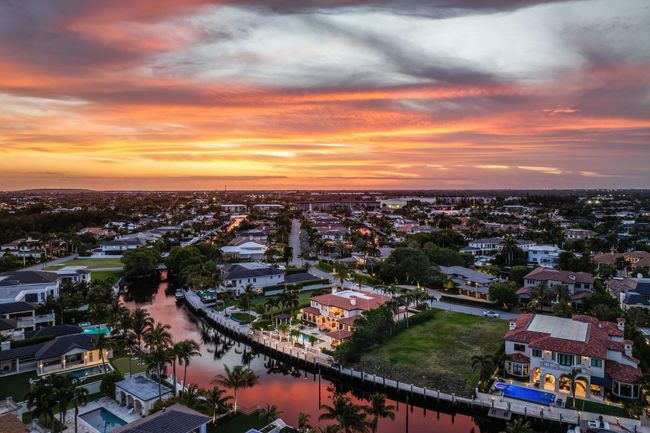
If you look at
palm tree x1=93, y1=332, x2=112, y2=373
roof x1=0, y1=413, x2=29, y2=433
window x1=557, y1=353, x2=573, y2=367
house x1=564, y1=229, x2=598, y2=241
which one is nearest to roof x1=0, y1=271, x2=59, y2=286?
palm tree x1=93, y1=332, x2=112, y2=373

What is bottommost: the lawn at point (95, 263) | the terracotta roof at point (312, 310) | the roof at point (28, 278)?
the lawn at point (95, 263)

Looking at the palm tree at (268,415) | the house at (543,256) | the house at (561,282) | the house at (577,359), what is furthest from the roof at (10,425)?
the house at (543,256)

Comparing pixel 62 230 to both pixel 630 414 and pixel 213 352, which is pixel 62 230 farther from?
pixel 630 414

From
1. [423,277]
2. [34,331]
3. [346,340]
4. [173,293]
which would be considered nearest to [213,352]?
[346,340]

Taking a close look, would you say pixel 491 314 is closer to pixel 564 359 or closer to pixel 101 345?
pixel 564 359

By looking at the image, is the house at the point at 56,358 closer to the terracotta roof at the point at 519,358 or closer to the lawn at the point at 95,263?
the terracotta roof at the point at 519,358

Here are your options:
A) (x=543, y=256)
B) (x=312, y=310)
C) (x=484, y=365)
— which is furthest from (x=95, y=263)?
(x=543, y=256)
